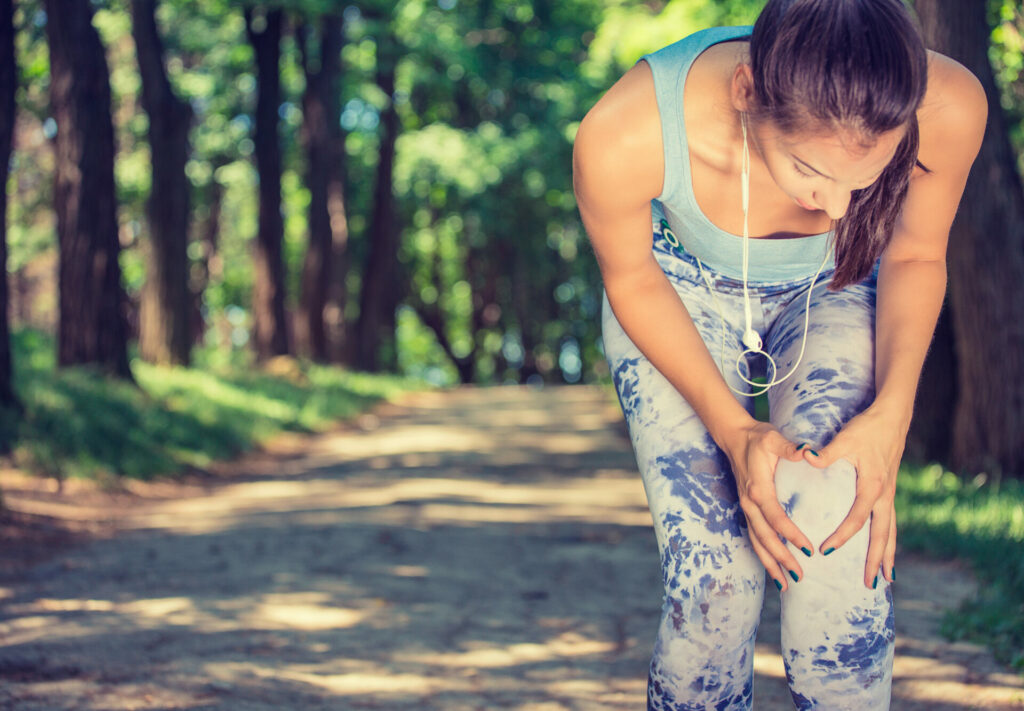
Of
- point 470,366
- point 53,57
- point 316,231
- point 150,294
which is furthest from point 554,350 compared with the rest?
point 53,57

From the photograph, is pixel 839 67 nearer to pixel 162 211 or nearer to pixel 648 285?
pixel 648 285

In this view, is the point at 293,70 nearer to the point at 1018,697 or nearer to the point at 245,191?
the point at 245,191

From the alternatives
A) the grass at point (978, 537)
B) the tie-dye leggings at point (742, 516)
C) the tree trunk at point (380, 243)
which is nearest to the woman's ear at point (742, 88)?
the tie-dye leggings at point (742, 516)

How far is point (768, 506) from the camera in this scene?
2123mm

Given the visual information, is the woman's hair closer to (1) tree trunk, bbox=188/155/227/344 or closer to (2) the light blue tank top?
(2) the light blue tank top

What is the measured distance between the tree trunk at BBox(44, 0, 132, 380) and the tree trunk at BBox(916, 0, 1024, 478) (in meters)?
7.58

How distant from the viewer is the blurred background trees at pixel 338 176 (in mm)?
10336

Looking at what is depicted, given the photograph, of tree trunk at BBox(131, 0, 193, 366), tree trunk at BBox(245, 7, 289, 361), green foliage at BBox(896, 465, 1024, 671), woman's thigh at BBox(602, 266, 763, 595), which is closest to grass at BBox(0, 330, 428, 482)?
tree trunk at BBox(131, 0, 193, 366)

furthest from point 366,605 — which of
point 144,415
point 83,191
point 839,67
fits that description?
point 83,191

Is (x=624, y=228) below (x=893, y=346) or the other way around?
Answer: the other way around

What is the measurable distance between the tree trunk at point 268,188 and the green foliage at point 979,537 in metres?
12.2

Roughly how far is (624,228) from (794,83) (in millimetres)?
509

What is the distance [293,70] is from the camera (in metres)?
23.9

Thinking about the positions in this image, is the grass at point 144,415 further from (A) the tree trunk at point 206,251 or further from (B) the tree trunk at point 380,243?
(A) the tree trunk at point 206,251
